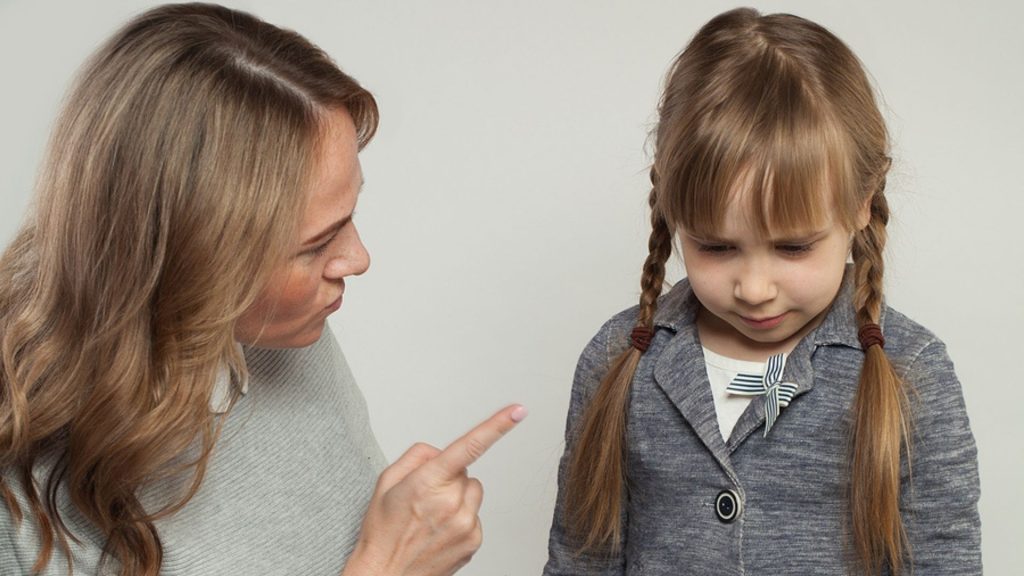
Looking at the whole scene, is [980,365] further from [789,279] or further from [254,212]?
[254,212]

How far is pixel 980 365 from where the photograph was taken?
2.27 metres

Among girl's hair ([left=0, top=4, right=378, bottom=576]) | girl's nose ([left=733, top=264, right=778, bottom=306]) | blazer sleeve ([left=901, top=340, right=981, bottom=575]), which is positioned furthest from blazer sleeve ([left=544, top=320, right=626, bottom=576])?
girl's hair ([left=0, top=4, right=378, bottom=576])

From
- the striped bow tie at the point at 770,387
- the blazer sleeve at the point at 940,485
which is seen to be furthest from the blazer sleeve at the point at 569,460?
the blazer sleeve at the point at 940,485

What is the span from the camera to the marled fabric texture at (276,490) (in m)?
1.46

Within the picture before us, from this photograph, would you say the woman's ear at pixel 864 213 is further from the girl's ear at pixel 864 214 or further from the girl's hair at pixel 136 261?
the girl's hair at pixel 136 261

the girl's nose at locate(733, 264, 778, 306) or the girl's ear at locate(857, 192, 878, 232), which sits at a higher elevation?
the girl's ear at locate(857, 192, 878, 232)

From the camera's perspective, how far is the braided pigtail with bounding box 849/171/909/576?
1.55 meters

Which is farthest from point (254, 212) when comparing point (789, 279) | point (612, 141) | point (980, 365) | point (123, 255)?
point (980, 365)

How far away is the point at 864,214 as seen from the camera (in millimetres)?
1630

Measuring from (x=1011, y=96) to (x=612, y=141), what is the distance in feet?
2.21

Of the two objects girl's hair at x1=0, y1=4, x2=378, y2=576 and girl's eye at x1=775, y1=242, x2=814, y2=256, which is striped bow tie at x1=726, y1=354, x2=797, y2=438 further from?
girl's hair at x1=0, y1=4, x2=378, y2=576

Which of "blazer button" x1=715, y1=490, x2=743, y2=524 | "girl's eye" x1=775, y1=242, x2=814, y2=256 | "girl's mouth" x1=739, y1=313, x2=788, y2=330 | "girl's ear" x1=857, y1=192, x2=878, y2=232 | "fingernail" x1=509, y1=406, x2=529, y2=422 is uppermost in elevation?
"girl's ear" x1=857, y1=192, x2=878, y2=232

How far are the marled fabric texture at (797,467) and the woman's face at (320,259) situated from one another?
1.56ft

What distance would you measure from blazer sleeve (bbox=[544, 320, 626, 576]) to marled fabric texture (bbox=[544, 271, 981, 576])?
0.27 feet
